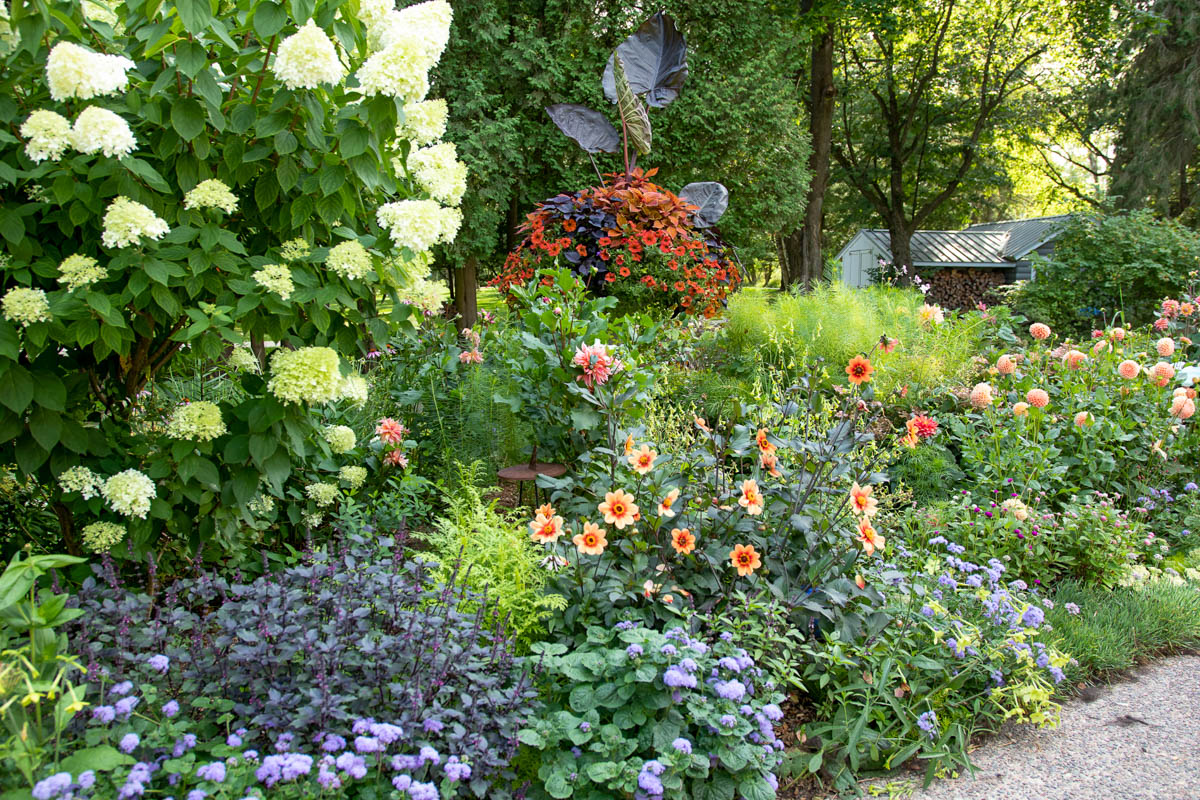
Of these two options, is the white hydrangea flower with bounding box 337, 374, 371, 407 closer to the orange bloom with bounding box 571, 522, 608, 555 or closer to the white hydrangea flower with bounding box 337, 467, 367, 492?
the white hydrangea flower with bounding box 337, 467, 367, 492

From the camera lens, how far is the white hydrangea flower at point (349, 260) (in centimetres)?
212

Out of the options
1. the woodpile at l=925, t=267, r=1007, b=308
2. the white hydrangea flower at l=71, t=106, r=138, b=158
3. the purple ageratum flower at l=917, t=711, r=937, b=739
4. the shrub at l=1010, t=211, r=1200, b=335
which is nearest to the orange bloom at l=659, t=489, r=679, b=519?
the purple ageratum flower at l=917, t=711, r=937, b=739

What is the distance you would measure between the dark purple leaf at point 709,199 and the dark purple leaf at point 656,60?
1.20 metres

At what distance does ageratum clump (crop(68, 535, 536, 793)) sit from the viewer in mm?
1701

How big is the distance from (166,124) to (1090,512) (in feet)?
12.6

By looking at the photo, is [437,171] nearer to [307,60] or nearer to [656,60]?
[307,60]

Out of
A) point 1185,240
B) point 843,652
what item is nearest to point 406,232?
point 843,652

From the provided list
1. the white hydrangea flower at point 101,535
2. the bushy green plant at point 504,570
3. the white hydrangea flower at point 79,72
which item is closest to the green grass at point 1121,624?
the bushy green plant at point 504,570

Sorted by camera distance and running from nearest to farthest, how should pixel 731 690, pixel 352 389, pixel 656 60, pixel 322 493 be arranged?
pixel 731 690, pixel 352 389, pixel 322 493, pixel 656 60

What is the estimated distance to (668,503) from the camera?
89.4 inches

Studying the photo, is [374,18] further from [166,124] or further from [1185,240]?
[1185,240]

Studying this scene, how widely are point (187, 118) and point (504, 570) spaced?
1573 millimetres

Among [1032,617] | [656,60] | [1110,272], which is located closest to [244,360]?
[1032,617]

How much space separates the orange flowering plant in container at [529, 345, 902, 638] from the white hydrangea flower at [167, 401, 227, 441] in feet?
3.17
